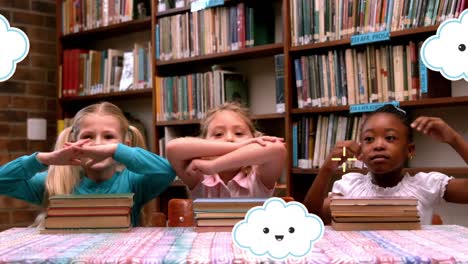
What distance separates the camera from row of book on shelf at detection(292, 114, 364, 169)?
298cm

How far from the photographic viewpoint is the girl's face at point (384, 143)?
71.5 inches

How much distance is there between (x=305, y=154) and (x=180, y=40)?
1076 mm

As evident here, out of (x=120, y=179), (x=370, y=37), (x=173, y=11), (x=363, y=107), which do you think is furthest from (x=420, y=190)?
(x=173, y=11)

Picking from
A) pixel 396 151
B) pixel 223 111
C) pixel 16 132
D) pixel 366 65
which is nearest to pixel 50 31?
pixel 16 132

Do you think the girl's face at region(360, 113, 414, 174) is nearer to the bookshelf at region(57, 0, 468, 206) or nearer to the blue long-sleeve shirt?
the blue long-sleeve shirt

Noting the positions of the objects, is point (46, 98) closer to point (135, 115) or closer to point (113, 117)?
point (135, 115)

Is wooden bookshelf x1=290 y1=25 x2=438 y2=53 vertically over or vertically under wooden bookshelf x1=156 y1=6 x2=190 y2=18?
under

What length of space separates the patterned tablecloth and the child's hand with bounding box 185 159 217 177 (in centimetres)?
20

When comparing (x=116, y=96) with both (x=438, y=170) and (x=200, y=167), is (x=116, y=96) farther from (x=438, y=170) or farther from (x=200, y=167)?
(x=200, y=167)

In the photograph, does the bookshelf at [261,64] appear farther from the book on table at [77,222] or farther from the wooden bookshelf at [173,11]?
the book on table at [77,222]

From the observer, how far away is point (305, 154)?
310 centimetres

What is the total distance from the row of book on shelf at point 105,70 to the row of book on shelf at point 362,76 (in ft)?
3.73

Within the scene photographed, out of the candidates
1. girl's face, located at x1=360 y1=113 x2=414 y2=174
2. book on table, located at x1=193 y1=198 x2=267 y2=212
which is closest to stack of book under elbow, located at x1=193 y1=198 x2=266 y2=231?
book on table, located at x1=193 y1=198 x2=267 y2=212

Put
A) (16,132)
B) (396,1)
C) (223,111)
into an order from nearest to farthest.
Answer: (223,111)
(396,1)
(16,132)
